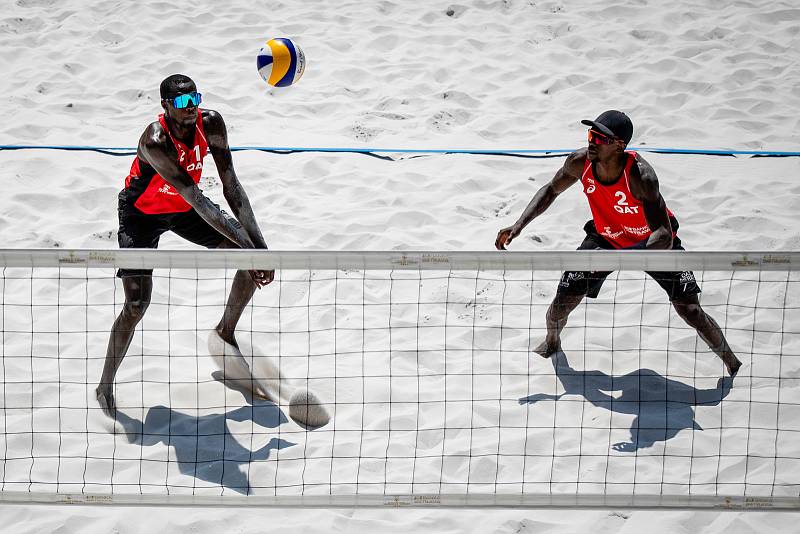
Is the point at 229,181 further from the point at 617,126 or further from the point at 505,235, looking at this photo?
the point at 617,126

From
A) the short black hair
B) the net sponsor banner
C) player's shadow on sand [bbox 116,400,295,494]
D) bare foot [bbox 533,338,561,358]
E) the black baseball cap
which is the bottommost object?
player's shadow on sand [bbox 116,400,295,494]

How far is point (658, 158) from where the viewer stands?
6973mm

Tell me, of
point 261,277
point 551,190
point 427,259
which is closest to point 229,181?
point 261,277

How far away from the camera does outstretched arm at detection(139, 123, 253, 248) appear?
13.8 ft

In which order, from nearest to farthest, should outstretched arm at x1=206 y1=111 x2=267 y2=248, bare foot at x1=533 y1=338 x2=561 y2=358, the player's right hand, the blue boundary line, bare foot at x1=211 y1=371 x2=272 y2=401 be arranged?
outstretched arm at x1=206 y1=111 x2=267 y2=248
bare foot at x1=211 y1=371 x2=272 y2=401
the player's right hand
bare foot at x1=533 y1=338 x2=561 y2=358
the blue boundary line

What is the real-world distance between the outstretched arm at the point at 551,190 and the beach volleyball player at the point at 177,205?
4.34 ft

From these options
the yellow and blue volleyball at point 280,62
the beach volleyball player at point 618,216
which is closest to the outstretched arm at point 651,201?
the beach volleyball player at point 618,216

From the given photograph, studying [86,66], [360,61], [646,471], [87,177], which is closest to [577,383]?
[646,471]

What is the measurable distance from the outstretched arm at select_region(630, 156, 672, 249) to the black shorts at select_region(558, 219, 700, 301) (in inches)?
10.5

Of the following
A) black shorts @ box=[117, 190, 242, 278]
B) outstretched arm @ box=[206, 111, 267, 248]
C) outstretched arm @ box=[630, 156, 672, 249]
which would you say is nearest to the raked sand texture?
black shorts @ box=[117, 190, 242, 278]

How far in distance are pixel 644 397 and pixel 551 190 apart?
122cm

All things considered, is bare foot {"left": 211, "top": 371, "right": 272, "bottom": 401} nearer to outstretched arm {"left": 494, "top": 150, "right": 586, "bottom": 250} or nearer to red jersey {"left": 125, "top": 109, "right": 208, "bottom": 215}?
red jersey {"left": 125, "top": 109, "right": 208, "bottom": 215}

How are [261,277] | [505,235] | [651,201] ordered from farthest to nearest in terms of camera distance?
[505,235], [651,201], [261,277]

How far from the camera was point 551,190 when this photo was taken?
4848 mm
